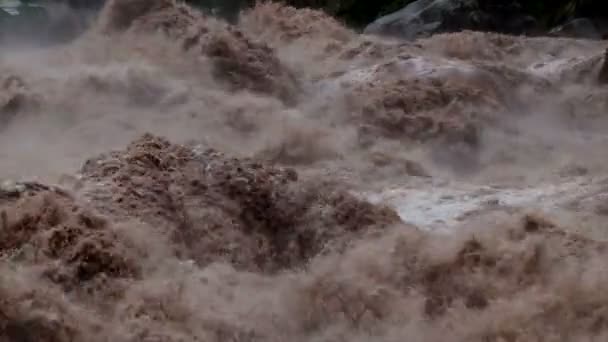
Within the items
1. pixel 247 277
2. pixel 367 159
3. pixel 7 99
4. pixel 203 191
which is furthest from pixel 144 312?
pixel 7 99

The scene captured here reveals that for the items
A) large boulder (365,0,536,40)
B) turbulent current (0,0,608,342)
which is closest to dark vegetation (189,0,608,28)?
large boulder (365,0,536,40)

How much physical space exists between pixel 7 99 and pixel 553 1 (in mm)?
16268

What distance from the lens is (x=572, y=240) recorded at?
693 centimetres

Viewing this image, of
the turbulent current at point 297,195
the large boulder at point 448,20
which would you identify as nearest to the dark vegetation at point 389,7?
the large boulder at point 448,20

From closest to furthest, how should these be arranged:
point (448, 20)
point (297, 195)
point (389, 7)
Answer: point (297, 195) < point (448, 20) < point (389, 7)

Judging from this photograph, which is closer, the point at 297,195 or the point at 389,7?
the point at 297,195

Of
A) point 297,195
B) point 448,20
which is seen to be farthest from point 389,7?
point 297,195

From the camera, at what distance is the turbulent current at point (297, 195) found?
5.72 m

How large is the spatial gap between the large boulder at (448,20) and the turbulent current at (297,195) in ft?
18.6

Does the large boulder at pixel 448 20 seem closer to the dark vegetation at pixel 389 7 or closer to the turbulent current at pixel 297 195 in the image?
the dark vegetation at pixel 389 7

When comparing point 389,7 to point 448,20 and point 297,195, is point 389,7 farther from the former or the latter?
point 297,195

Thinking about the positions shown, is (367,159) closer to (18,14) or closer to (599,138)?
(599,138)

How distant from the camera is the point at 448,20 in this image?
20922 mm

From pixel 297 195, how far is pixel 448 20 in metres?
14.1
